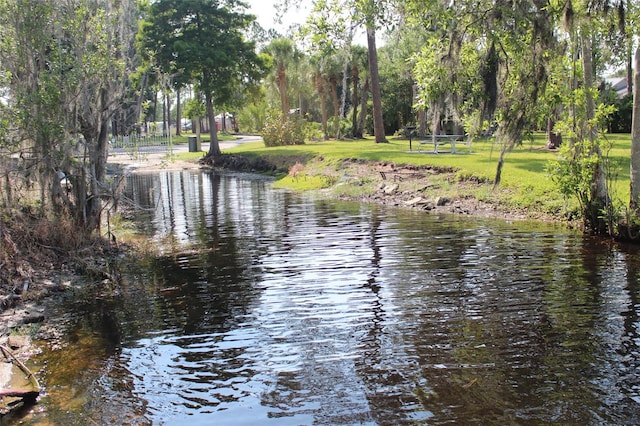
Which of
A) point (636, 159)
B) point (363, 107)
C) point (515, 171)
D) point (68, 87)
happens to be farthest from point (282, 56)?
point (636, 159)

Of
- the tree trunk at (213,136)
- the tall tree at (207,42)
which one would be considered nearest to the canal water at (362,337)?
the tall tree at (207,42)

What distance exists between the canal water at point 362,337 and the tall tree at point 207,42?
2706 cm

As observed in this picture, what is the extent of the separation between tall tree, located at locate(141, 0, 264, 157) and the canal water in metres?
27.1

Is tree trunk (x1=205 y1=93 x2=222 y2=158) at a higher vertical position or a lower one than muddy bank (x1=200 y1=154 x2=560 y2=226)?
higher

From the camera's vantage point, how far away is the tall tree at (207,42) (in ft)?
128

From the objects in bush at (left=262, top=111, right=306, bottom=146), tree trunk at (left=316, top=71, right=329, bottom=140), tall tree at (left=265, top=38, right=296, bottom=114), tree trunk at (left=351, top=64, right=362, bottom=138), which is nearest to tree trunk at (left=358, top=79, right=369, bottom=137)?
tree trunk at (left=351, top=64, right=362, bottom=138)

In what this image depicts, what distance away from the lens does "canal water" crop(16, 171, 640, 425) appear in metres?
6.35

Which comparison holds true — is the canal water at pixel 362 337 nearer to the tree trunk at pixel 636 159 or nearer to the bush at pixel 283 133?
the tree trunk at pixel 636 159

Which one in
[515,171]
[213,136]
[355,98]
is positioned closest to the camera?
[515,171]

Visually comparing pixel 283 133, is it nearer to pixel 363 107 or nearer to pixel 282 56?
pixel 363 107

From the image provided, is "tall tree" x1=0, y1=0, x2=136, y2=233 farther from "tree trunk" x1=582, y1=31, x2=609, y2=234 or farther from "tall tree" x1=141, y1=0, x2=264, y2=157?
"tall tree" x1=141, y1=0, x2=264, y2=157

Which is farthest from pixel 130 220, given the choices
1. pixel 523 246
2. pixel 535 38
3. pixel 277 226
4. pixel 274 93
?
pixel 274 93

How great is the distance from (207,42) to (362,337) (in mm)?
34744

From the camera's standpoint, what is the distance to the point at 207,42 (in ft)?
130
